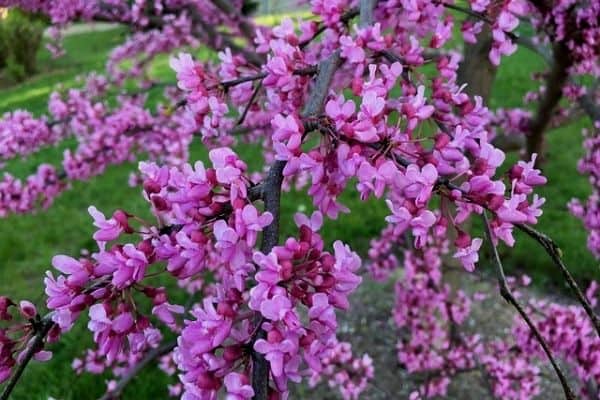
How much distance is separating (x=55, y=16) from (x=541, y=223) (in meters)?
4.91

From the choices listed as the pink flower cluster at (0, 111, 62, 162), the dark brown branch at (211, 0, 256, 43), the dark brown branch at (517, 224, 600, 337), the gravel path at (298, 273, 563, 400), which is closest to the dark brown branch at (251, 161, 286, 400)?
the dark brown branch at (517, 224, 600, 337)

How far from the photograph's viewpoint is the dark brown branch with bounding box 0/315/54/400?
110 cm

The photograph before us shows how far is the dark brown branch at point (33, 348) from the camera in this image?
3.61 ft

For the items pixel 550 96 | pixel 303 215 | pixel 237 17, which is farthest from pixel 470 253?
pixel 237 17

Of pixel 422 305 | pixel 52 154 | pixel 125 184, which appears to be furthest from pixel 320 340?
pixel 52 154

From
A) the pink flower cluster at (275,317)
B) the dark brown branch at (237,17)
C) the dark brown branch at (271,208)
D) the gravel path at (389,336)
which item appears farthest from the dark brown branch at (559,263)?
the dark brown branch at (237,17)

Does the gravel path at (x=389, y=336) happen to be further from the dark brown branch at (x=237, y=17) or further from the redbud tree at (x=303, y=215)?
the dark brown branch at (x=237, y=17)

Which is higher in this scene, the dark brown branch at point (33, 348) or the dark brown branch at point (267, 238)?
the dark brown branch at point (267, 238)

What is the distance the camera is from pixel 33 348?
113cm

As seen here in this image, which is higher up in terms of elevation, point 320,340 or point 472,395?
point 320,340

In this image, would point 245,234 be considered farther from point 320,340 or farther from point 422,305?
point 422,305

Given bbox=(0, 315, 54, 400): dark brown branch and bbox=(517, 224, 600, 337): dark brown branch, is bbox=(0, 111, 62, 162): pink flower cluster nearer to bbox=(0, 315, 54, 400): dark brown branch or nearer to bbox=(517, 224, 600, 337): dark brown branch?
bbox=(0, 315, 54, 400): dark brown branch

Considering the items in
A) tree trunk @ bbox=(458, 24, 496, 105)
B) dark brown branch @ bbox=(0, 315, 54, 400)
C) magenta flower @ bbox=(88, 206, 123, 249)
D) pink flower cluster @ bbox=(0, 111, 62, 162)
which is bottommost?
pink flower cluster @ bbox=(0, 111, 62, 162)

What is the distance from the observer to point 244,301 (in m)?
1.17
